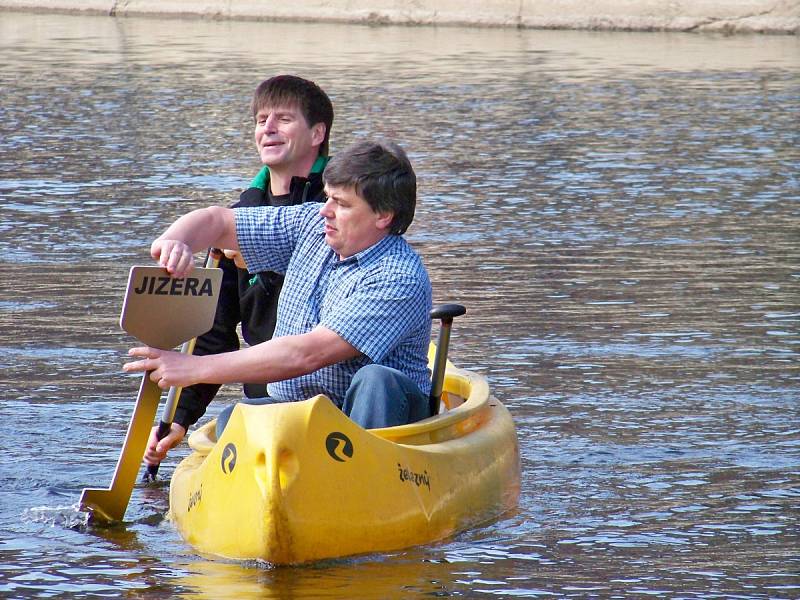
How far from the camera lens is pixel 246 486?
15.9 feet

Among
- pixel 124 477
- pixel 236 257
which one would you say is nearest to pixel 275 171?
pixel 236 257

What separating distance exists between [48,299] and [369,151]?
468cm

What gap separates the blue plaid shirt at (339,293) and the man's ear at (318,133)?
57 cm

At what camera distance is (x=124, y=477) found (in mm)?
5527

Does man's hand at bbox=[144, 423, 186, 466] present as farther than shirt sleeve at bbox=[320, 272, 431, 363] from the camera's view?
Yes

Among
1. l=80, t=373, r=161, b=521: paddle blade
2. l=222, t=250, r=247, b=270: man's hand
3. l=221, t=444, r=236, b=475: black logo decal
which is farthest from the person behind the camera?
l=222, t=250, r=247, b=270: man's hand

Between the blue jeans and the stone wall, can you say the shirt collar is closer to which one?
the blue jeans

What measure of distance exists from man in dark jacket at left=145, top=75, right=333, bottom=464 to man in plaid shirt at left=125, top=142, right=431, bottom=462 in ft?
1.93

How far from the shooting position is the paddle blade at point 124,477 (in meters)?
5.44

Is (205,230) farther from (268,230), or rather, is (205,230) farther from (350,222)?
(350,222)

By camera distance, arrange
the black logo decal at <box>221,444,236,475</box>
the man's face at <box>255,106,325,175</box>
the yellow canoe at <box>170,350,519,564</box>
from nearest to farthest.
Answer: the yellow canoe at <box>170,350,519,564</box>
the black logo decal at <box>221,444,236,475</box>
the man's face at <box>255,106,325,175</box>

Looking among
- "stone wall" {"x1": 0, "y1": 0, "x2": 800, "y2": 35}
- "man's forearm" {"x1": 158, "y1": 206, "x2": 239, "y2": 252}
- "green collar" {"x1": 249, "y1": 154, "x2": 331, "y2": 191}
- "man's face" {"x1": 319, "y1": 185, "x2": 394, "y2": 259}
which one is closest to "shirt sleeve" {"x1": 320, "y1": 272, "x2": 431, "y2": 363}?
"man's face" {"x1": 319, "y1": 185, "x2": 394, "y2": 259}

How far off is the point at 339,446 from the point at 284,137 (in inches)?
63.4

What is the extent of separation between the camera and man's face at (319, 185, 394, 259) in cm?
524
